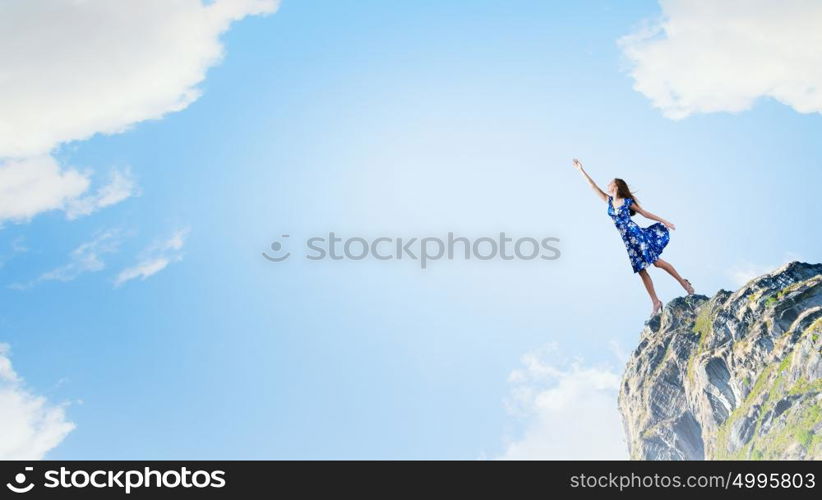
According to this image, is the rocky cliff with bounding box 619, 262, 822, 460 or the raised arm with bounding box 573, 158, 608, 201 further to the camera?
the rocky cliff with bounding box 619, 262, 822, 460

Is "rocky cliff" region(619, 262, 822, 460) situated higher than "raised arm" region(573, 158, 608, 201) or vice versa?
"rocky cliff" region(619, 262, 822, 460)

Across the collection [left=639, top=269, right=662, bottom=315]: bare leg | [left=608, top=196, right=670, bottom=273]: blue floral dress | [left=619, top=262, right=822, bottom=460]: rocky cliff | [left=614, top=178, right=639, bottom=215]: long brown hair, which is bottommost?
[left=639, top=269, right=662, bottom=315]: bare leg

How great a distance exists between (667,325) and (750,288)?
116 ft

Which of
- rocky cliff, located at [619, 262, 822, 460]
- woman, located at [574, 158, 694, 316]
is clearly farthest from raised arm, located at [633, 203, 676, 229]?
rocky cliff, located at [619, 262, 822, 460]

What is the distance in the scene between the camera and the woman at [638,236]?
120 feet

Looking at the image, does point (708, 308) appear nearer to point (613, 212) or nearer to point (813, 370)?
point (813, 370)

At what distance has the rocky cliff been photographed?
93.9 meters

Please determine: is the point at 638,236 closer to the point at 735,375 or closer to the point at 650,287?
the point at 650,287

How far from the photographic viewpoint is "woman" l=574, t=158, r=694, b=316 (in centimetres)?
3644

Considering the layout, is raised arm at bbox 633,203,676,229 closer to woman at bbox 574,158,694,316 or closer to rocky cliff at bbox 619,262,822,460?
woman at bbox 574,158,694,316

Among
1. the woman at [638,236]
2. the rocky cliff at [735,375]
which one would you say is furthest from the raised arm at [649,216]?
the rocky cliff at [735,375]

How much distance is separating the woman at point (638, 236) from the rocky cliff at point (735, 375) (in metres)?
41.7
